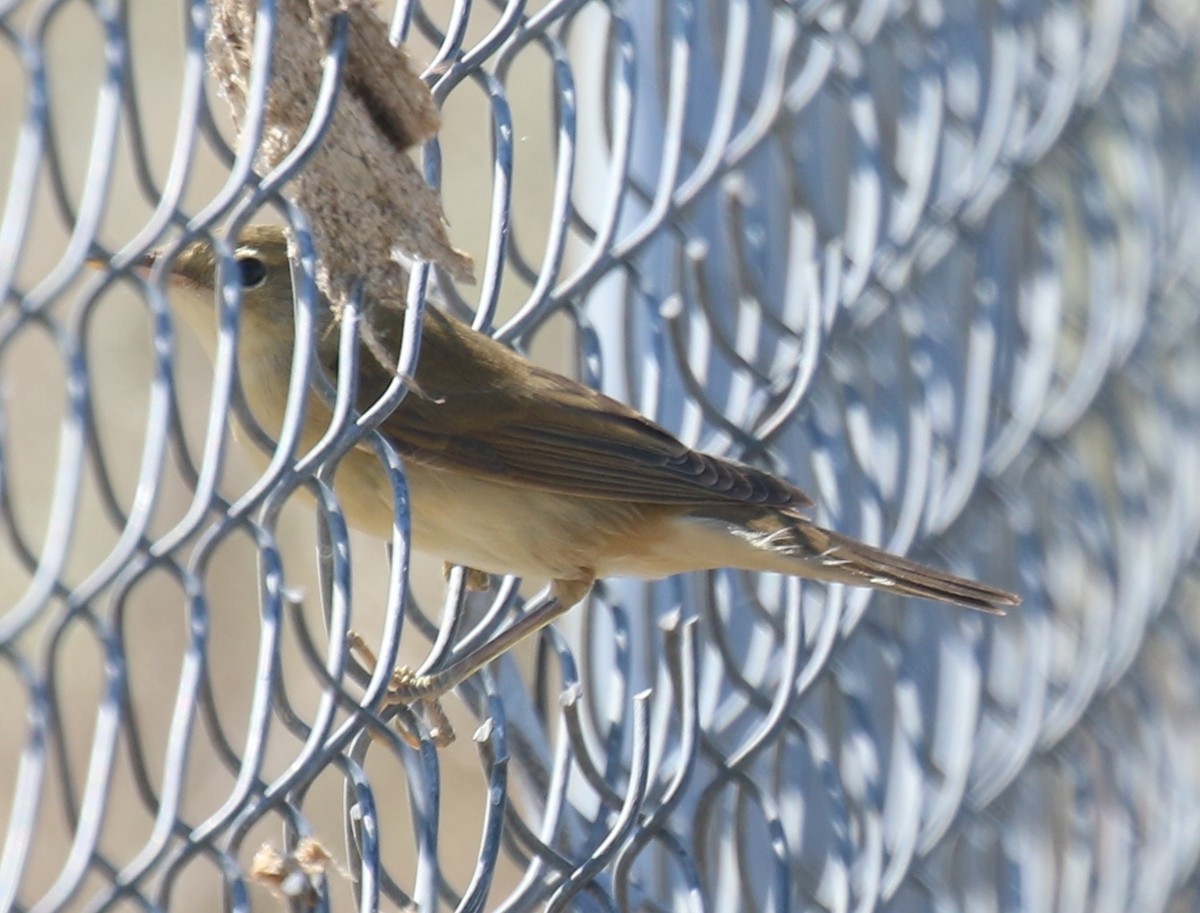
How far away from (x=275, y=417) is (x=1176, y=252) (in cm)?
188

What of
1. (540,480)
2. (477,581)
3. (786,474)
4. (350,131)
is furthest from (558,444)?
(350,131)

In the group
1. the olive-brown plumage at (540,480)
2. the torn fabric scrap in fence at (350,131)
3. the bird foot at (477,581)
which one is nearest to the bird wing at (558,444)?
the olive-brown plumage at (540,480)

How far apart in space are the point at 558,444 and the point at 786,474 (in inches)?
14.9

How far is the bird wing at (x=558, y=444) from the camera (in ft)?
7.26

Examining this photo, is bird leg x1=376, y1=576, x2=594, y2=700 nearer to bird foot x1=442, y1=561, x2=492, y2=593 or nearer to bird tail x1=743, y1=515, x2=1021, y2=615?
bird foot x1=442, y1=561, x2=492, y2=593

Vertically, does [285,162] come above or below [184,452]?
above

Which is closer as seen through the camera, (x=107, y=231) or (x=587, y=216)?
(x=587, y=216)

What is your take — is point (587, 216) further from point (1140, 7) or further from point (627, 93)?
point (1140, 7)

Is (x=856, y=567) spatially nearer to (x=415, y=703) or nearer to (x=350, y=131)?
→ (x=415, y=703)

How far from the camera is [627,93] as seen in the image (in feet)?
6.79

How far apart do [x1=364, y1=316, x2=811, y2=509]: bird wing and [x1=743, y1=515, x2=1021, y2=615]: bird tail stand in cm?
5

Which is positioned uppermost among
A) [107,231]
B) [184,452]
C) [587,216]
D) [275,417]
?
[107,231]

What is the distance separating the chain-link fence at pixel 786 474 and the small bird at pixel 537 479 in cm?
7

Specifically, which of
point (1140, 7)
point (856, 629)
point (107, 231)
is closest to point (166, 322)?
point (856, 629)
